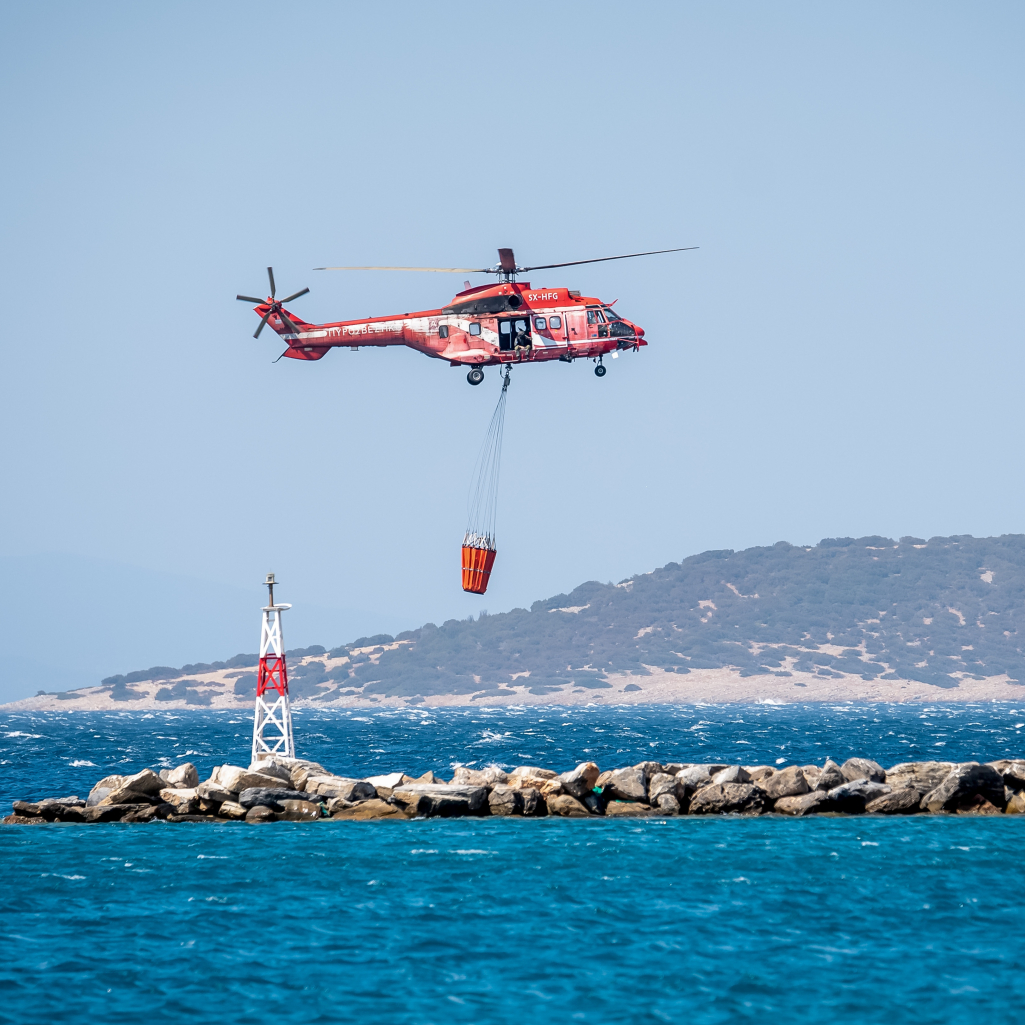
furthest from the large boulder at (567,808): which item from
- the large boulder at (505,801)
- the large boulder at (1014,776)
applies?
the large boulder at (1014,776)

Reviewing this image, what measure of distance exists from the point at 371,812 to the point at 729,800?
33.1 feet

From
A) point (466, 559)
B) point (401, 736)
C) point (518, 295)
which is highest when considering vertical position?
point (518, 295)

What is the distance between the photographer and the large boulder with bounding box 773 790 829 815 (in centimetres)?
3706

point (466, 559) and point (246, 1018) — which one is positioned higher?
point (466, 559)

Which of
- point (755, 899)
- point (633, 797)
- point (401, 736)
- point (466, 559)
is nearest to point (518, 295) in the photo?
point (466, 559)

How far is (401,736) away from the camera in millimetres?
103562

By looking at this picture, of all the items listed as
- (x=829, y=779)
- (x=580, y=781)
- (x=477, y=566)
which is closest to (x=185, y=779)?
(x=477, y=566)

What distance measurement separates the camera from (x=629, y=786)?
126 feet

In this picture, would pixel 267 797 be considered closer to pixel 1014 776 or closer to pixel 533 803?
pixel 533 803

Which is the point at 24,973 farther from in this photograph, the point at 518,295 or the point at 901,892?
the point at 518,295

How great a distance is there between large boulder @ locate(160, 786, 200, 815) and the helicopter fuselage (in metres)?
13.1

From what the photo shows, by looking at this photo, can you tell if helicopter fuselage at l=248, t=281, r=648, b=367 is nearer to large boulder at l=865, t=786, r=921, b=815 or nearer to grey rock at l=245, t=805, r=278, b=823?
grey rock at l=245, t=805, r=278, b=823

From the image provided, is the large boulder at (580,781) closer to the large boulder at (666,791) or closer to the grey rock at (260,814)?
the large boulder at (666,791)

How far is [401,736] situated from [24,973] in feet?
268
